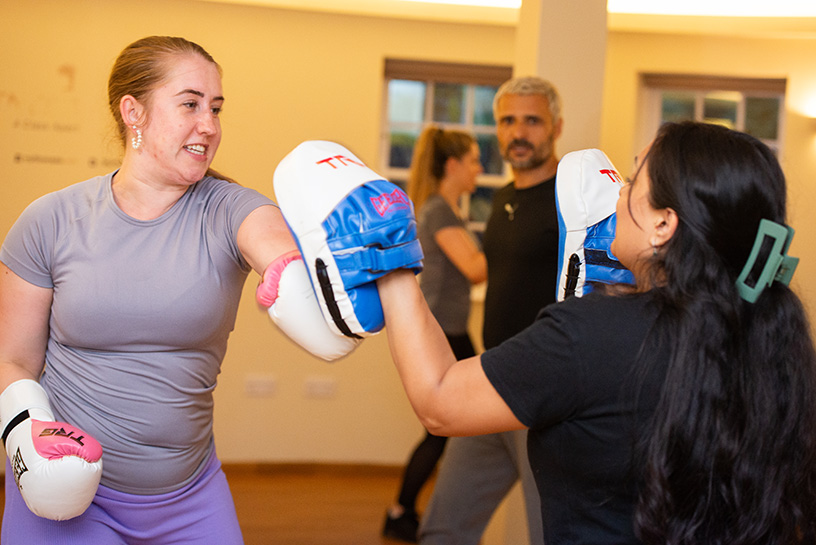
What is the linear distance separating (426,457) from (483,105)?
219 centimetres

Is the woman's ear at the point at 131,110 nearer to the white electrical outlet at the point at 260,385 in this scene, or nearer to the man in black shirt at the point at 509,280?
the man in black shirt at the point at 509,280

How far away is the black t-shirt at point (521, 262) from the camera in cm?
229

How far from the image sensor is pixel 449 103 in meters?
4.41

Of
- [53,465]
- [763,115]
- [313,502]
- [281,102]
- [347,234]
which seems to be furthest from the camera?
[763,115]

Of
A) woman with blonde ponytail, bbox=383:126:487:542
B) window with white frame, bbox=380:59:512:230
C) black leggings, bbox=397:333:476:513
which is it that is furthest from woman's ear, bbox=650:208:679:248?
window with white frame, bbox=380:59:512:230

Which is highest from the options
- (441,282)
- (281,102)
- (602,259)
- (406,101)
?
(406,101)

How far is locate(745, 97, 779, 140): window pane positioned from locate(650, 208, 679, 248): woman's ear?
383 cm

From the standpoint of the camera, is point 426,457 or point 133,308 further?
point 426,457

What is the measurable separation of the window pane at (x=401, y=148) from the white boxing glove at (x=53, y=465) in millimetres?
3310

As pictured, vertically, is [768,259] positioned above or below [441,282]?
above

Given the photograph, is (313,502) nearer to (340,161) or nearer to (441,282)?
(441,282)

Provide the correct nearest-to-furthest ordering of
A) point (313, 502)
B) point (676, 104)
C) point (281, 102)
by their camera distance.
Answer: point (313, 502) → point (281, 102) → point (676, 104)

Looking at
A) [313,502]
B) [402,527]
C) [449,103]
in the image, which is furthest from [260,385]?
[449,103]

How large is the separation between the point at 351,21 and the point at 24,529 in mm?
3235
